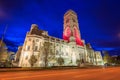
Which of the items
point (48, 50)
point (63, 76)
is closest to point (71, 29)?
point (48, 50)

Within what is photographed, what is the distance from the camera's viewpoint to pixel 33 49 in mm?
55281

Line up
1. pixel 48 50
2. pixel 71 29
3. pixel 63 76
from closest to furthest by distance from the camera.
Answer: pixel 63 76 → pixel 48 50 → pixel 71 29

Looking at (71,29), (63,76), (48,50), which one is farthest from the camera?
(71,29)

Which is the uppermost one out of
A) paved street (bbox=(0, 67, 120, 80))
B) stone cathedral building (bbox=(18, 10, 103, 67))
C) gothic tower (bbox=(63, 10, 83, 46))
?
gothic tower (bbox=(63, 10, 83, 46))

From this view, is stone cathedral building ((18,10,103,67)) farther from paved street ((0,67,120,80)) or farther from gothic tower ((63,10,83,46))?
paved street ((0,67,120,80))

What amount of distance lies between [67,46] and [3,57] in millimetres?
37323

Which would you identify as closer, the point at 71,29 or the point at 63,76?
the point at 63,76

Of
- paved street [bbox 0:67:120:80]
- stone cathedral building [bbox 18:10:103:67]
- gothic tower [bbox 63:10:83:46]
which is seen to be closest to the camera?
paved street [bbox 0:67:120:80]

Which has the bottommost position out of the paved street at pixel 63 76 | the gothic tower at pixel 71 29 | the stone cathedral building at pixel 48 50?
the paved street at pixel 63 76

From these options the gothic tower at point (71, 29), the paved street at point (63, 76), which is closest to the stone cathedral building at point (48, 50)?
the gothic tower at point (71, 29)

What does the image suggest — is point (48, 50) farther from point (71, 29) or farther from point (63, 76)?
point (71, 29)

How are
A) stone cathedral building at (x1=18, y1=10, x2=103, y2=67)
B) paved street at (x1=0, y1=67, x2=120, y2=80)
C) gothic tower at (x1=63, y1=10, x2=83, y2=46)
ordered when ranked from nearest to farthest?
paved street at (x1=0, y1=67, x2=120, y2=80), stone cathedral building at (x1=18, y1=10, x2=103, y2=67), gothic tower at (x1=63, y1=10, x2=83, y2=46)

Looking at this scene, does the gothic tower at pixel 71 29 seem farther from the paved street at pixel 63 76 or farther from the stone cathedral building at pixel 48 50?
the paved street at pixel 63 76

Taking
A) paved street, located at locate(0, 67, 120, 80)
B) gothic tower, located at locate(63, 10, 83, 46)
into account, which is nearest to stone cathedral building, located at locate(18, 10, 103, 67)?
gothic tower, located at locate(63, 10, 83, 46)
